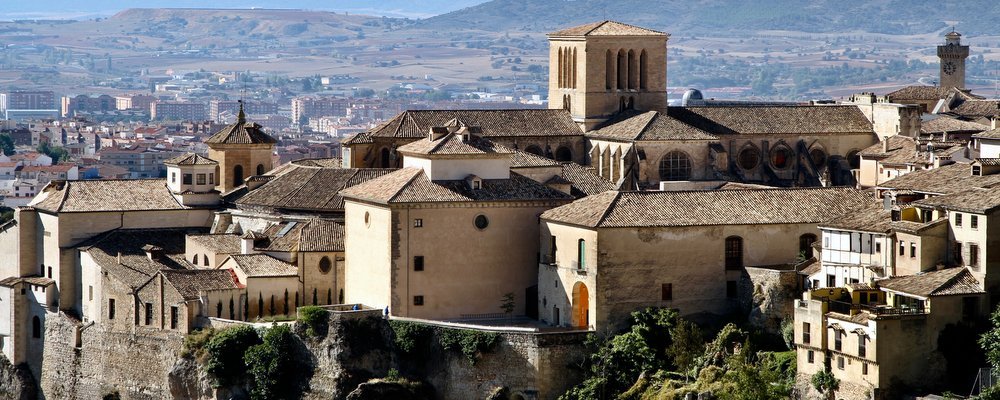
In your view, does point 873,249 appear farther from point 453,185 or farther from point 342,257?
point 342,257

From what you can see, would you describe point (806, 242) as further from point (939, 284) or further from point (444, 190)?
point (444, 190)

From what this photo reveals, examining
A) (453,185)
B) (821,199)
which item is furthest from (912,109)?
(453,185)

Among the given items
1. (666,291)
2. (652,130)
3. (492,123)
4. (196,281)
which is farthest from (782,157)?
(196,281)

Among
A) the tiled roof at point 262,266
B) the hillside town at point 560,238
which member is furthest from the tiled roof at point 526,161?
the tiled roof at point 262,266

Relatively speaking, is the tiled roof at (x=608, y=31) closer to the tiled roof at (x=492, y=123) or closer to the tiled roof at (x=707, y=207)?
the tiled roof at (x=492, y=123)

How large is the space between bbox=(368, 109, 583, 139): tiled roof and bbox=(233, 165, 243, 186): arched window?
4.93m

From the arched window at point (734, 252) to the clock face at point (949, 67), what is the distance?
54.2m

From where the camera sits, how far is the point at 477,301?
58156mm

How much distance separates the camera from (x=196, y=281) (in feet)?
197

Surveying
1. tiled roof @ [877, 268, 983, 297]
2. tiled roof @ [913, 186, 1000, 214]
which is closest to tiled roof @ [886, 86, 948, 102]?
tiled roof @ [913, 186, 1000, 214]

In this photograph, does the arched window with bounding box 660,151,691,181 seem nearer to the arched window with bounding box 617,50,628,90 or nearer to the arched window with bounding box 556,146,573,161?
the arched window with bounding box 556,146,573,161

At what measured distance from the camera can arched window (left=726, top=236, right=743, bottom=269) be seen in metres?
55.9

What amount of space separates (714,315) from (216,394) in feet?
45.1

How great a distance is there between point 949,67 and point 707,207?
179 feet
